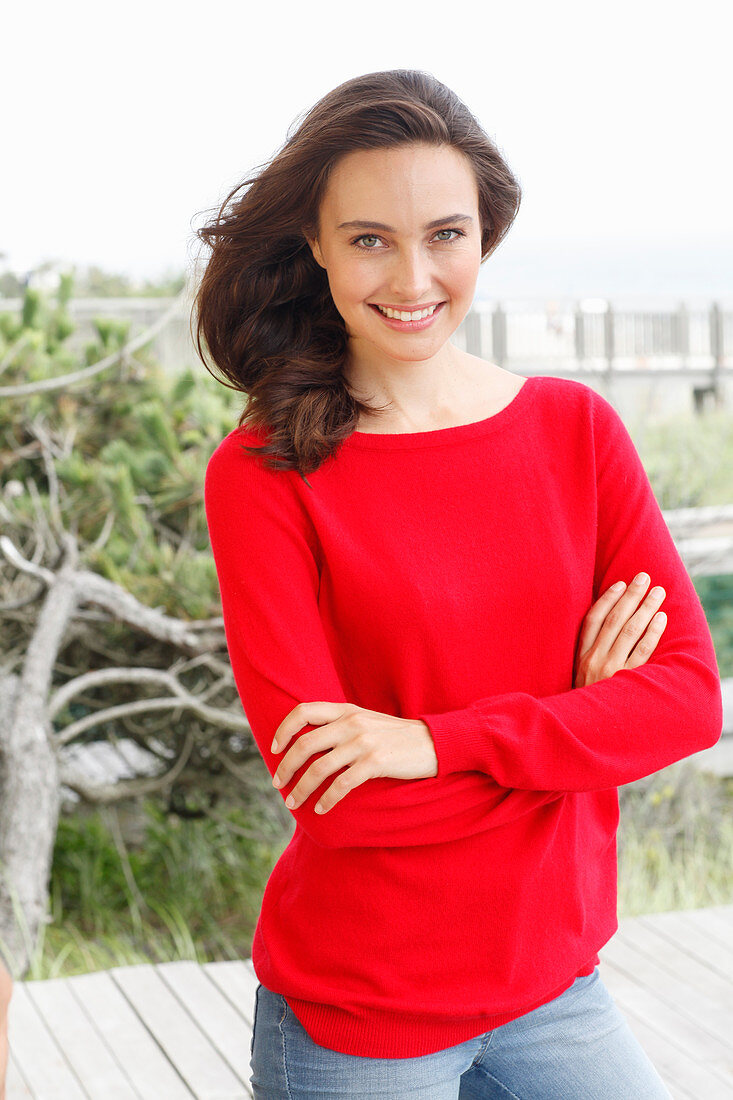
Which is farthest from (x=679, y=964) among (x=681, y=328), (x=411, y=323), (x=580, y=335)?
(x=681, y=328)

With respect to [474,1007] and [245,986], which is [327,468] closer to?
[474,1007]

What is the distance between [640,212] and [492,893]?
6024 cm

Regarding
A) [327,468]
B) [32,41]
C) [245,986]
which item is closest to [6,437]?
[245,986]

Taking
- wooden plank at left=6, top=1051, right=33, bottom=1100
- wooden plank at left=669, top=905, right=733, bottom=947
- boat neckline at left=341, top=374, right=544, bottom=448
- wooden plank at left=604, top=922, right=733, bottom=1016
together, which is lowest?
wooden plank at left=669, top=905, right=733, bottom=947

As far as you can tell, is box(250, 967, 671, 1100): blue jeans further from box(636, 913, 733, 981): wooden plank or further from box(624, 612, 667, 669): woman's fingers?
box(636, 913, 733, 981): wooden plank

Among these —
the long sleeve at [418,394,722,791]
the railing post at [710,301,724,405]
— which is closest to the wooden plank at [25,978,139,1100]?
the long sleeve at [418,394,722,791]

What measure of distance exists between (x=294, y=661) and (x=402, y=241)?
0.44m

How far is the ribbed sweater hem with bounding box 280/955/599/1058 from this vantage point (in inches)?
45.0

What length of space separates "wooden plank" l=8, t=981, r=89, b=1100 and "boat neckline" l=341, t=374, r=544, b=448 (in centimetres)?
147

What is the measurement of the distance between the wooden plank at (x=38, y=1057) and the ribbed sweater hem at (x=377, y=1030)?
113 cm

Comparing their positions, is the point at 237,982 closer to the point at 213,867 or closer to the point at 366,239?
the point at 213,867

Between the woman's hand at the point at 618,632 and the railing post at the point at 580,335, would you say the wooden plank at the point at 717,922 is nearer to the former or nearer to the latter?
the woman's hand at the point at 618,632

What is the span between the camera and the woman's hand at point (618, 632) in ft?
4.08

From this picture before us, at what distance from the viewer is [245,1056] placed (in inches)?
86.9
